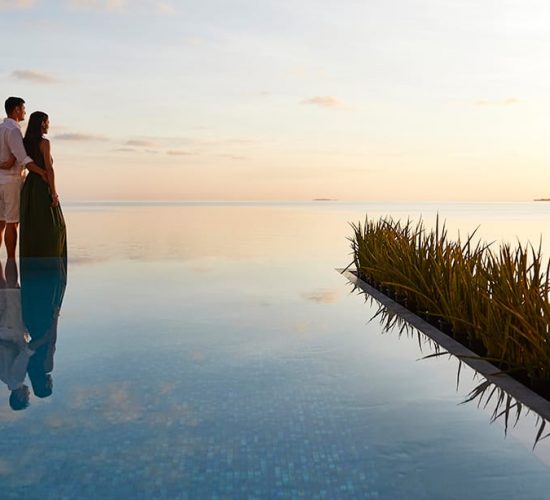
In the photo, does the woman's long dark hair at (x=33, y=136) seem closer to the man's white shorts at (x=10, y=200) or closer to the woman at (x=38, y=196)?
the woman at (x=38, y=196)

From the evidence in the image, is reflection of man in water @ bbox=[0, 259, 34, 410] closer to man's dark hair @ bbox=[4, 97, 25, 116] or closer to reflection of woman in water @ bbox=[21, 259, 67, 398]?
reflection of woman in water @ bbox=[21, 259, 67, 398]

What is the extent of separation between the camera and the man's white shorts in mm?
8984

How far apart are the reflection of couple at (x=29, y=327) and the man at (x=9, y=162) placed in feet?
2.77

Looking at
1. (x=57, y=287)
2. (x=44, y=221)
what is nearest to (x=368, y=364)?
(x=57, y=287)

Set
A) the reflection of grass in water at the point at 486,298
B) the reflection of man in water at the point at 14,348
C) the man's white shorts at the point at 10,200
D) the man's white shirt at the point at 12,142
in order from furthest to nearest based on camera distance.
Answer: the man's white shorts at the point at 10,200 → the man's white shirt at the point at 12,142 → the reflection of grass in water at the point at 486,298 → the reflection of man in water at the point at 14,348

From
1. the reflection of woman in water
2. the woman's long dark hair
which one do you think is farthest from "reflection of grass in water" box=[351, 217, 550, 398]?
the woman's long dark hair

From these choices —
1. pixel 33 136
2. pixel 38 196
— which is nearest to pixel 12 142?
pixel 33 136

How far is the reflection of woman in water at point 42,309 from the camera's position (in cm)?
382

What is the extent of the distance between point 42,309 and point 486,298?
12.4 ft

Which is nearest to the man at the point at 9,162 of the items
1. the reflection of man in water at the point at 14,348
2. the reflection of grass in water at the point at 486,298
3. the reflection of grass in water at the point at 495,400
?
the reflection of man in water at the point at 14,348

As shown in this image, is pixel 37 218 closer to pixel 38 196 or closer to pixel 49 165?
pixel 38 196

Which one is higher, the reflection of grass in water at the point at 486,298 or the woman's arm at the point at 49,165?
the woman's arm at the point at 49,165

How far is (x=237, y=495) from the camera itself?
2256 mm

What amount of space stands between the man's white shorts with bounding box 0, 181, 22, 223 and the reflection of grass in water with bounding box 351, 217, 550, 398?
16.0 ft
